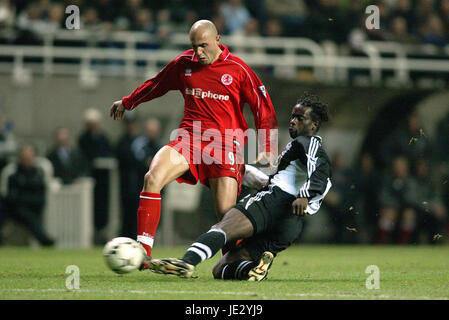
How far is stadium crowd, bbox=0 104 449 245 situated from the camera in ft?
46.6

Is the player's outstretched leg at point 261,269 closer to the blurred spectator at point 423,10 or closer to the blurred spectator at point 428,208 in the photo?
the blurred spectator at point 428,208

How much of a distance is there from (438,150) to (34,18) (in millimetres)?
7518

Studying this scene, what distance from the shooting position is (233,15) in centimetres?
1703

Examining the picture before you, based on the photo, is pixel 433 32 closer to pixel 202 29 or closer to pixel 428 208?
pixel 428 208

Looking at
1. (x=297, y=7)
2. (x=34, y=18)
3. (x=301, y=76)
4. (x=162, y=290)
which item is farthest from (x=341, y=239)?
(x=162, y=290)

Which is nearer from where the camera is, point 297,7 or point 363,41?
point 363,41

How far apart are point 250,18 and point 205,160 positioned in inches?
393

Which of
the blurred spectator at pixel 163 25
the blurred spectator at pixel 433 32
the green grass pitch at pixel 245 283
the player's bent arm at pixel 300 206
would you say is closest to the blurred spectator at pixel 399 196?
the blurred spectator at pixel 433 32

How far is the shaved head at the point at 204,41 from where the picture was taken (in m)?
7.66

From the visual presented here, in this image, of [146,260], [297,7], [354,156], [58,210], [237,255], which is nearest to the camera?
[146,260]

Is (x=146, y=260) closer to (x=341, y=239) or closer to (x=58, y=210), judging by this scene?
(x=58, y=210)

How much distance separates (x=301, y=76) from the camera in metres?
16.3

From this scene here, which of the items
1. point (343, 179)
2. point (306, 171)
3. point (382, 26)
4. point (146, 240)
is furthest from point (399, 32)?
point (146, 240)

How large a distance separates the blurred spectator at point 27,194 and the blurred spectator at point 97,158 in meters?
1.00
